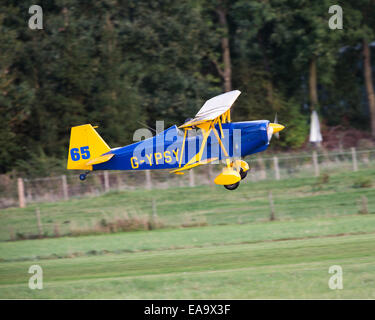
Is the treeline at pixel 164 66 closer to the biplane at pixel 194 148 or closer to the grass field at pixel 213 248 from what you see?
the grass field at pixel 213 248

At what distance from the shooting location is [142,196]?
30125mm

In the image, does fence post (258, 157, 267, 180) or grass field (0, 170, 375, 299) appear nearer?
grass field (0, 170, 375, 299)

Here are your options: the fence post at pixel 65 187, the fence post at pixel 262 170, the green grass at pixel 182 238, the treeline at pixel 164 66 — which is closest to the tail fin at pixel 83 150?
the green grass at pixel 182 238

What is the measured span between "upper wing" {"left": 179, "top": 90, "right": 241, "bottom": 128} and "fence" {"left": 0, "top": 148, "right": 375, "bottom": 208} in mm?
14406

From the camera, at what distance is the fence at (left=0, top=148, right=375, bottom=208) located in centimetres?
3105

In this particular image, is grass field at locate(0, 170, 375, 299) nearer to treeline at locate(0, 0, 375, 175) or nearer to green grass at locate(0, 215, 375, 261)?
green grass at locate(0, 215, 375, 261)

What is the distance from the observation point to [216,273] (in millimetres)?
14195

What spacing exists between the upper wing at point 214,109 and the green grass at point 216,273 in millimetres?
3602

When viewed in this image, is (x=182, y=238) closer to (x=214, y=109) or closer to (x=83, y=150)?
(x=83, y=150)

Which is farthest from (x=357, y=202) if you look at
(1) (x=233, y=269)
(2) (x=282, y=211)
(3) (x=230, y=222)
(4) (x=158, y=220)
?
(1) (x=233, y=269)

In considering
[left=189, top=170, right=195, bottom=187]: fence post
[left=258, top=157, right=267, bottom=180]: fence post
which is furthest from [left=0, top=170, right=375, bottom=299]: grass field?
[left=189, top=170, right=195, bottom=187]: fence post

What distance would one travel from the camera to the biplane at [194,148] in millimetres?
15391
